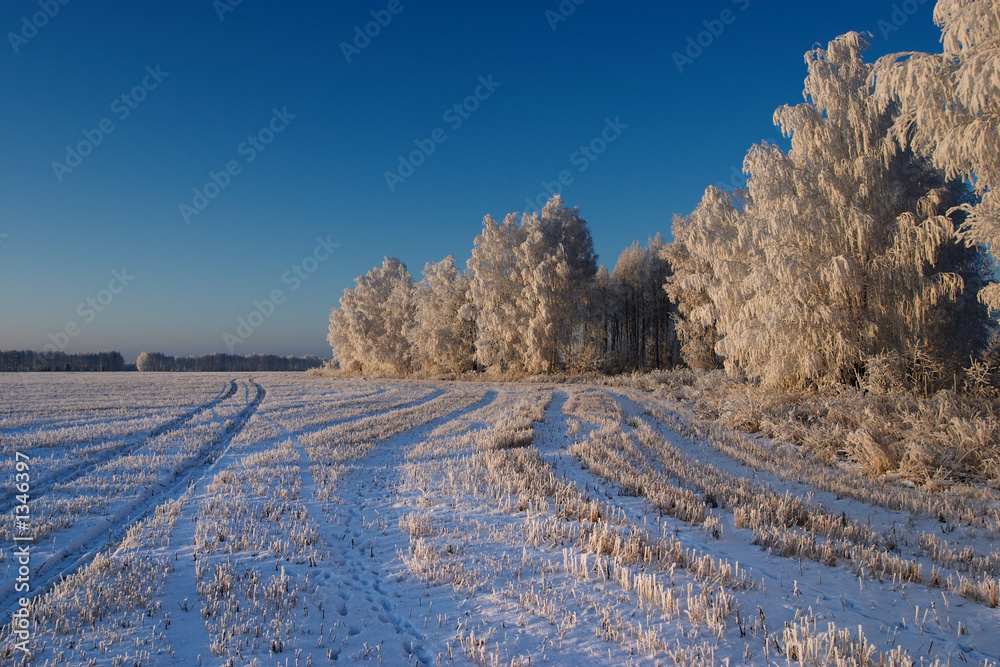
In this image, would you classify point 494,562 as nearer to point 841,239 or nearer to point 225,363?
point 841,239

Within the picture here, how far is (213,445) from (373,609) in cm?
1110

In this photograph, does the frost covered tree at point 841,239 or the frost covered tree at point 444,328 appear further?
the frost covered tree at point 444,328

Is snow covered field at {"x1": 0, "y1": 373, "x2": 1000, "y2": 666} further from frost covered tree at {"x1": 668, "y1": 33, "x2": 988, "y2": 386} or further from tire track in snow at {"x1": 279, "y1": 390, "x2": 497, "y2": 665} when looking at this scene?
frost covered tree at {"x1": 668, "y1": 33, "x2": 988, "y2": 386}

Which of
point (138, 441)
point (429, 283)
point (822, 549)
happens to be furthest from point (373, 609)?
point (429, 283)

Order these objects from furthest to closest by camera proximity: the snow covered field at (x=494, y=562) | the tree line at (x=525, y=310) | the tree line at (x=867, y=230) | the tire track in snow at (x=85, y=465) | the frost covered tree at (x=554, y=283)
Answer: the tree line at (x=525, y=310), the frost covered tree at (x=554, y=283), the tree line at (x=867, y=230), the tire track in snow at (x=85, y=465), the snow covered field at (x=494, y=562)

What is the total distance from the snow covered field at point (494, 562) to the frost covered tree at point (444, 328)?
111 ft

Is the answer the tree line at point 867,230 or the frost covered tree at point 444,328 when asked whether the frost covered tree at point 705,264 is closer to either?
the tree line at point 867,230

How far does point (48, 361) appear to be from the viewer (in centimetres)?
11106

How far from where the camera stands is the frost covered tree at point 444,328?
147 feet

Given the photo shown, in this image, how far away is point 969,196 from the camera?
16.7 meters

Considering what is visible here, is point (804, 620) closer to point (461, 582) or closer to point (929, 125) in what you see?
point (461, 582)

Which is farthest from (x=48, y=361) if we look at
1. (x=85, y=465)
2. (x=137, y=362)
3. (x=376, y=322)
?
(x=85, y=465)

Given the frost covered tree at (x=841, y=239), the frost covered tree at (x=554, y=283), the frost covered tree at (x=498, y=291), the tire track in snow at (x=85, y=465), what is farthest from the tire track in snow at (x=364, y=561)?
the frost covered tree at (x=498, y=291)

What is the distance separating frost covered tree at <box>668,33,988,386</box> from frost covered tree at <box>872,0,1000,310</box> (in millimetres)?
6015
